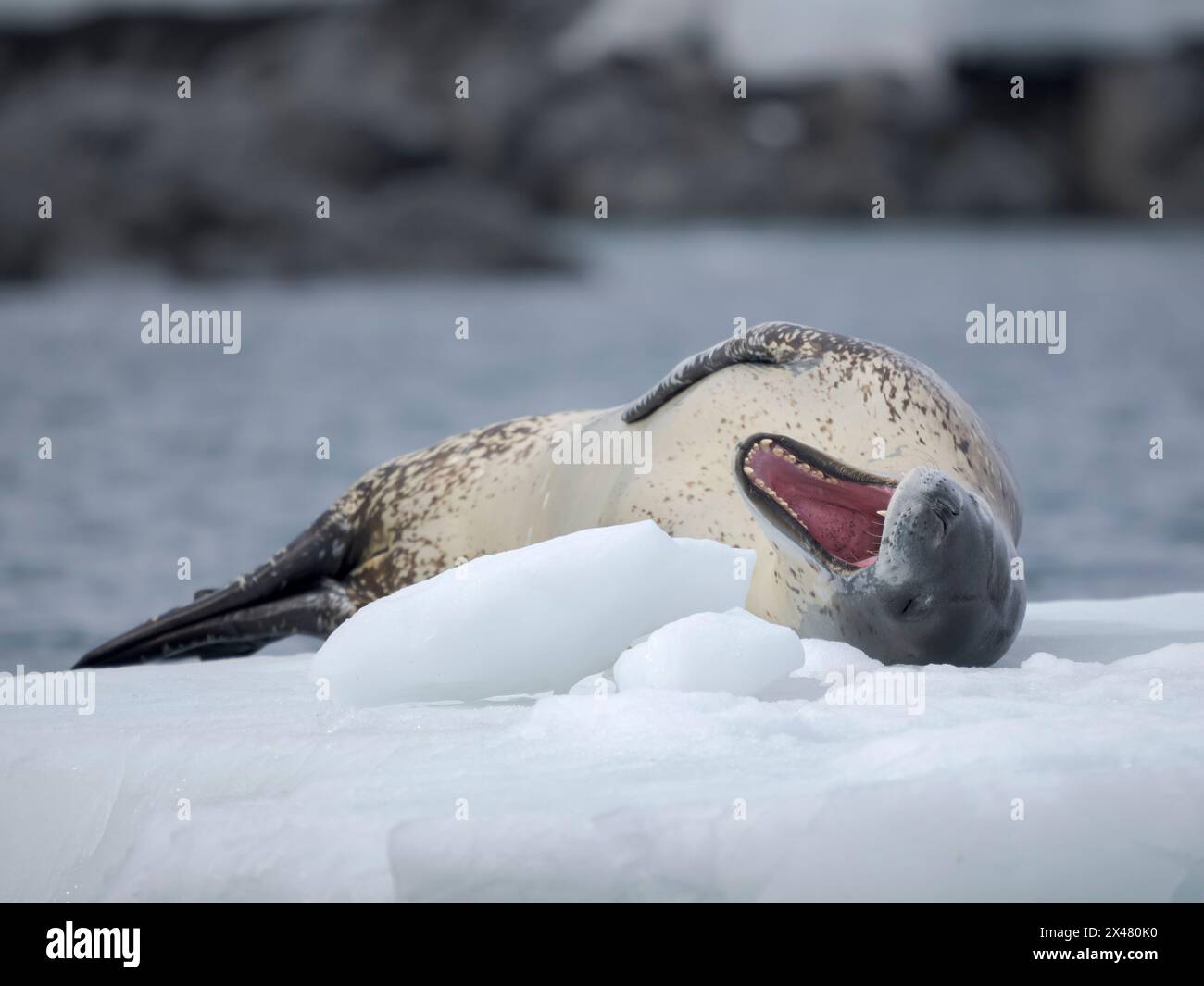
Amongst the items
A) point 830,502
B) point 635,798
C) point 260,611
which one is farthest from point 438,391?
point 635,798

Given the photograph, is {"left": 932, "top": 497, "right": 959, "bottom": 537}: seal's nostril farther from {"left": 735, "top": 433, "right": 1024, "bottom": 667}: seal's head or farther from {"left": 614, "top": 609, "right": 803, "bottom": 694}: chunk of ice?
{"left": 614, "top": 609, "right": 803, "bottom": 694}: chunk of ice

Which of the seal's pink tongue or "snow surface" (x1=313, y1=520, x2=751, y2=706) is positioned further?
the seal's pink tongue

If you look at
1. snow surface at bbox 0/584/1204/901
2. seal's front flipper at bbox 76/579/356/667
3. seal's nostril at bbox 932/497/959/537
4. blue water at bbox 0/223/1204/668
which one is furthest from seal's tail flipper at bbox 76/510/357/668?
seal's nostril at bbox 932/497/959/537

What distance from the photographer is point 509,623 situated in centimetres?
319

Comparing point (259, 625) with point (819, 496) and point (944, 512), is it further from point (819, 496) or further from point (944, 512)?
point (944, 512)

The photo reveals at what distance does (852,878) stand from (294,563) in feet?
9.08

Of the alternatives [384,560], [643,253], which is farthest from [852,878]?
[643,253]

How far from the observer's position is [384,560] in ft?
16.0

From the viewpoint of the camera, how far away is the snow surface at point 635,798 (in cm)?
243

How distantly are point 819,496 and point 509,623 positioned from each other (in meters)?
0.69

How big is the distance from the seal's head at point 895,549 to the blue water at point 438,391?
9.02ft

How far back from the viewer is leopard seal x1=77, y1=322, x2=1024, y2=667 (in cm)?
328
